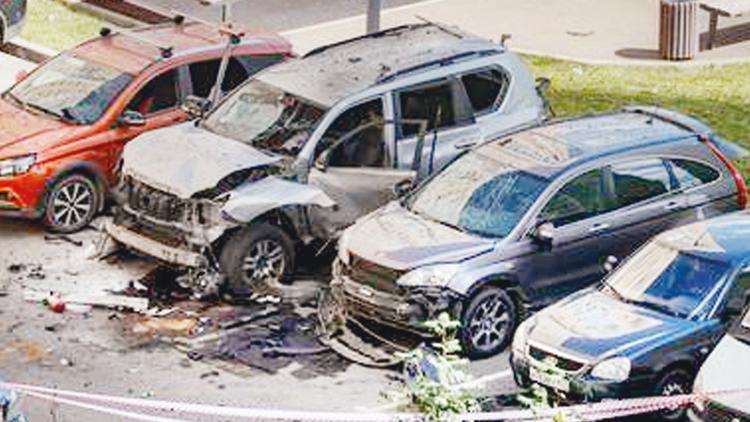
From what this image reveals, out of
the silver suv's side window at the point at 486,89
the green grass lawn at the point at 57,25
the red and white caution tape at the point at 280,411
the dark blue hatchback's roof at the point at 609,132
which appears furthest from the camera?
the green grass lawn at the point at 57,25

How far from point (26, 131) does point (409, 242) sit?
4.91m

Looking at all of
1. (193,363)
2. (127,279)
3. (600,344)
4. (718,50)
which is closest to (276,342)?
(193,363)

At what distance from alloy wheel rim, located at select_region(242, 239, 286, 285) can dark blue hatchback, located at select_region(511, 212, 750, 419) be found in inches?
120

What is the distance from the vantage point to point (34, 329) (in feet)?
47.9

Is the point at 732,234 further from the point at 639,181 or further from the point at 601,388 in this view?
the point at 601,388

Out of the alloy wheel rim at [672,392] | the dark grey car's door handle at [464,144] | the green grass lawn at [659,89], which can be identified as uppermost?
the dark grey car's door handle at [464,144]

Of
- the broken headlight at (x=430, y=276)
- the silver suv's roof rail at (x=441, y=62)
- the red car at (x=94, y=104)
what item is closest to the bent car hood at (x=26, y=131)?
the red car at (x=94, y=104)

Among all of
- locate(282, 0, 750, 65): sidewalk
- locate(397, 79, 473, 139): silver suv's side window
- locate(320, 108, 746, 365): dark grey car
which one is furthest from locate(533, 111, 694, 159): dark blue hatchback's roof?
locate(282, 0, 750, 65): sidewalk

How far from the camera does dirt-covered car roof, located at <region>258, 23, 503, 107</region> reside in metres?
15.9

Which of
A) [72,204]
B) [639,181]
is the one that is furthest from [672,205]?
[72,204]

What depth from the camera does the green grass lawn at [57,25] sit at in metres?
23.2

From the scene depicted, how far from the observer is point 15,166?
16.4 metres

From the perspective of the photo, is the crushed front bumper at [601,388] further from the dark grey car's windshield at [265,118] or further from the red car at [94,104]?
the red car at [94,104]

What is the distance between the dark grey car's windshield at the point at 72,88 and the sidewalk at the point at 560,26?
199 inches
